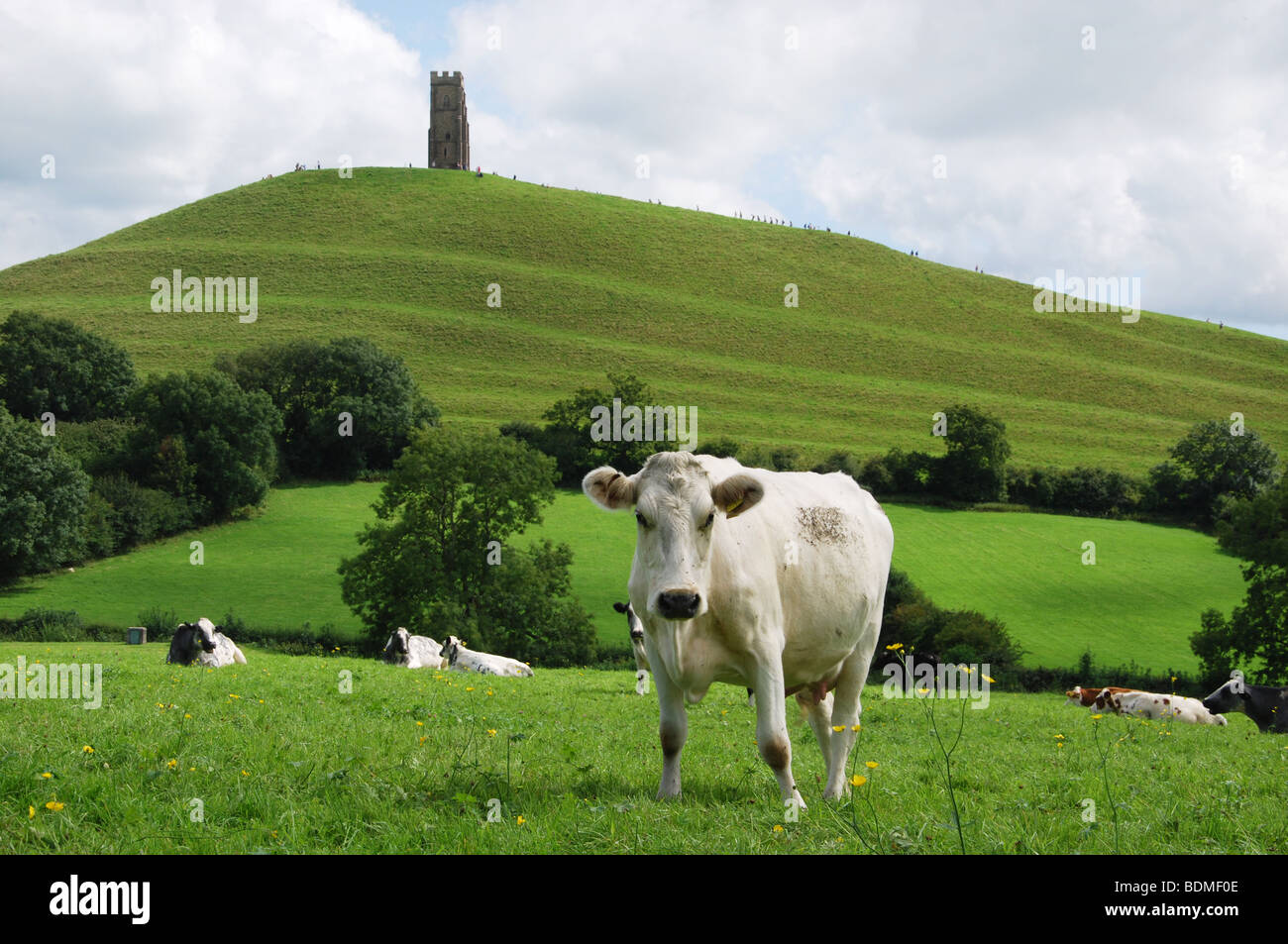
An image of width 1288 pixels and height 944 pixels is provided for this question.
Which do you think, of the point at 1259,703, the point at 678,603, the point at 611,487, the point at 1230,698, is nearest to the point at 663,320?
the point at 1230,698

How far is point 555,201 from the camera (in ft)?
495

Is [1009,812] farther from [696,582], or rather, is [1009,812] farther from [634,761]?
[634,761]

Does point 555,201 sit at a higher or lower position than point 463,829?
higher

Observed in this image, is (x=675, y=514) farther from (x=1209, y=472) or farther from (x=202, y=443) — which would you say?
(x=1209, y=472)

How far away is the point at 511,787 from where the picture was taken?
23.5 feet

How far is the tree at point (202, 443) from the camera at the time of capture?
64750mm

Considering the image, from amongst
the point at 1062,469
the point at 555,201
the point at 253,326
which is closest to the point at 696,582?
the point at 1062,469

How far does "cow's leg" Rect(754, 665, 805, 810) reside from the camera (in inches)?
277

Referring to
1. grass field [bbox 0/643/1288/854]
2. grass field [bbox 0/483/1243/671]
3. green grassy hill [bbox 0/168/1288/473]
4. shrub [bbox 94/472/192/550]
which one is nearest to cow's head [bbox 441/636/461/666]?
grass field [bbox 0/643/1288/854]

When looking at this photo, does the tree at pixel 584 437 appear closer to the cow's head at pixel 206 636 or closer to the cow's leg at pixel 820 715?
the cow's head at pixel 206 636

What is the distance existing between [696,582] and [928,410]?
3940 inches

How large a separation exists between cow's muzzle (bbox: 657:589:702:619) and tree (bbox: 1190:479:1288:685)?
159 feet

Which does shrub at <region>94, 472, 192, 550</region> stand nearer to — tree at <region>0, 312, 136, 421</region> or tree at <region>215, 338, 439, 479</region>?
tree at <region>215, 338, 439, 479</region>

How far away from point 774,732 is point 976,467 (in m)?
76.2
